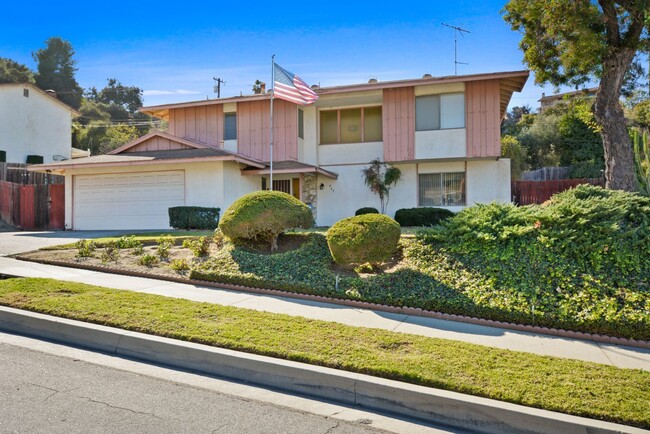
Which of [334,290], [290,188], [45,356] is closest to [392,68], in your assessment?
[290,188]

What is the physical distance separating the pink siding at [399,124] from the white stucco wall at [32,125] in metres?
23.6

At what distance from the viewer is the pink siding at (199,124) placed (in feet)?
68.7

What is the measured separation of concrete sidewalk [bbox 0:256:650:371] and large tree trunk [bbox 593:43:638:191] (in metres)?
7.49

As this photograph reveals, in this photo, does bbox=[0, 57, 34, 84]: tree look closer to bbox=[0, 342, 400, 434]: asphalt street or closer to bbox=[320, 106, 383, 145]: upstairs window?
bbox=[320, 106, 383, 145]: upstairs window

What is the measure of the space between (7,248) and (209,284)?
7.37 m

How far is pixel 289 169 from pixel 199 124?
606 centimetres

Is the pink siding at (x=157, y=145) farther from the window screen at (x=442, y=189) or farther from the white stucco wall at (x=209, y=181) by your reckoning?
the window screen at (x=442, y=189)

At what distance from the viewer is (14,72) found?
52531 mm

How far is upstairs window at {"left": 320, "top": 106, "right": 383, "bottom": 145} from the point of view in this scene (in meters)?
19.9

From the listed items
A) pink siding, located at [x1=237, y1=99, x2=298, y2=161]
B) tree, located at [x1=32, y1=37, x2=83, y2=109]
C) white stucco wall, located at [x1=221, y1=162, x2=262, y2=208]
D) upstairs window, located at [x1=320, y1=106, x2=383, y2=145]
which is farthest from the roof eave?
tree, located at [x1=32, y1=37, x2=83, y2=109]

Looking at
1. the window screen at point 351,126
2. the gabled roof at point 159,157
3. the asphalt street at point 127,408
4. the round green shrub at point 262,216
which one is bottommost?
the asphalt street at point 127,408

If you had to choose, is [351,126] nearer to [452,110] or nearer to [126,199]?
[452,110]

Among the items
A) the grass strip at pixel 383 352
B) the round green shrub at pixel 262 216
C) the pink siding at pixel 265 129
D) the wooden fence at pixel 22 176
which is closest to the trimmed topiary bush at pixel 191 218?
the pink siding at pixel 265 129

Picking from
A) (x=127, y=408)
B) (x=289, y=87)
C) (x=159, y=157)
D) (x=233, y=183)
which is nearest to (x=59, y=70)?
(x=159, y=157)
